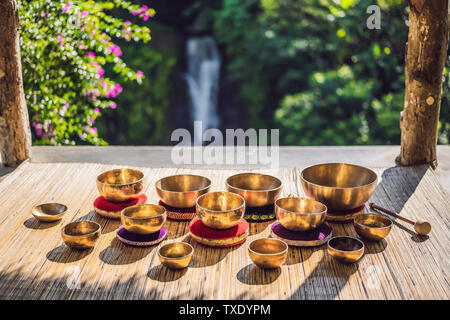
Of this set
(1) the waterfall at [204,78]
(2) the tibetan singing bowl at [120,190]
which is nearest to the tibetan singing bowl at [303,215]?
(2) the tibetan singing bowl at [120,190]

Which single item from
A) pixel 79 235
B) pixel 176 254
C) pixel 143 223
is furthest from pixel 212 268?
pixel 79 235

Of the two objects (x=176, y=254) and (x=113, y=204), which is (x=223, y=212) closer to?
(x=176, y=254)

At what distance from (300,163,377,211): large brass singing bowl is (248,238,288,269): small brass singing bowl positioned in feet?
1.20

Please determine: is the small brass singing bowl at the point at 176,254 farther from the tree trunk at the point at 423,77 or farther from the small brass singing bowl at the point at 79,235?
the tree trunk at the point at 423,77

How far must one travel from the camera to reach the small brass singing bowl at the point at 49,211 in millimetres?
2160

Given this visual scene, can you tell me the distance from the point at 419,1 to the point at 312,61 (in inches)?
224

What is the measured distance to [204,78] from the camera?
1061cm

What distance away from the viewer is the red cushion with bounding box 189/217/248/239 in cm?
194

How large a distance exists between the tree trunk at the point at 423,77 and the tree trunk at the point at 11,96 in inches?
84.5

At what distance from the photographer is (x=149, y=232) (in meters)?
1.96

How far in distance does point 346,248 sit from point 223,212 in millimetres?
493

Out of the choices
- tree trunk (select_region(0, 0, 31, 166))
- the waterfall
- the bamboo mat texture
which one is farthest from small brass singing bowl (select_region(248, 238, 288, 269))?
the waterfall
